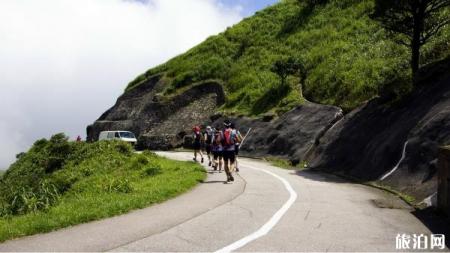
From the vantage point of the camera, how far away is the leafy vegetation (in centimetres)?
991

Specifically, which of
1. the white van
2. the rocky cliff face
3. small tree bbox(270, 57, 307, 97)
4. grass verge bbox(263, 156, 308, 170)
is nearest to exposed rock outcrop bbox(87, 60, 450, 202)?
the rocky cliff face

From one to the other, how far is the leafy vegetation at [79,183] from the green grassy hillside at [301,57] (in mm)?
12384

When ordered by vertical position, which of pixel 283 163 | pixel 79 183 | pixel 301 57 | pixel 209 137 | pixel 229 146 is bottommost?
pixel 79 183

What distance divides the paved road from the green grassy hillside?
12.1m

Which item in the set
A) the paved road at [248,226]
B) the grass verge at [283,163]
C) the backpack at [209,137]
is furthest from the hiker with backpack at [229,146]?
the grass verge at [283,163]

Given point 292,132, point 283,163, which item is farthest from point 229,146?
point 292,132

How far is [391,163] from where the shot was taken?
17.0 metres

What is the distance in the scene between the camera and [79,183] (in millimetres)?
24406

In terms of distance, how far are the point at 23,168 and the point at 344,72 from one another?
85.4 feet

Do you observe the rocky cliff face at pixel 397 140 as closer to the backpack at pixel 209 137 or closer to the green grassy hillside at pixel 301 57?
the green grassy hillside at pixel 301 57

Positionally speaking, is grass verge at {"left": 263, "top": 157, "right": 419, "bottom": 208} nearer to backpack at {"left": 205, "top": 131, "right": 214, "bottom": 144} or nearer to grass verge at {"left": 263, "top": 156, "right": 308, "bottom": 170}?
grass verge at {"left": 263, "top": 156, "right": 308, "bottom": 170}

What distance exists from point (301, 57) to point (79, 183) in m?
24.2

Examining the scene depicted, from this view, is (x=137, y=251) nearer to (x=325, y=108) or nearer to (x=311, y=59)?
(x=325, y=108)

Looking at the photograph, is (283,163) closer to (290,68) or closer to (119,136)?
(290,68)
